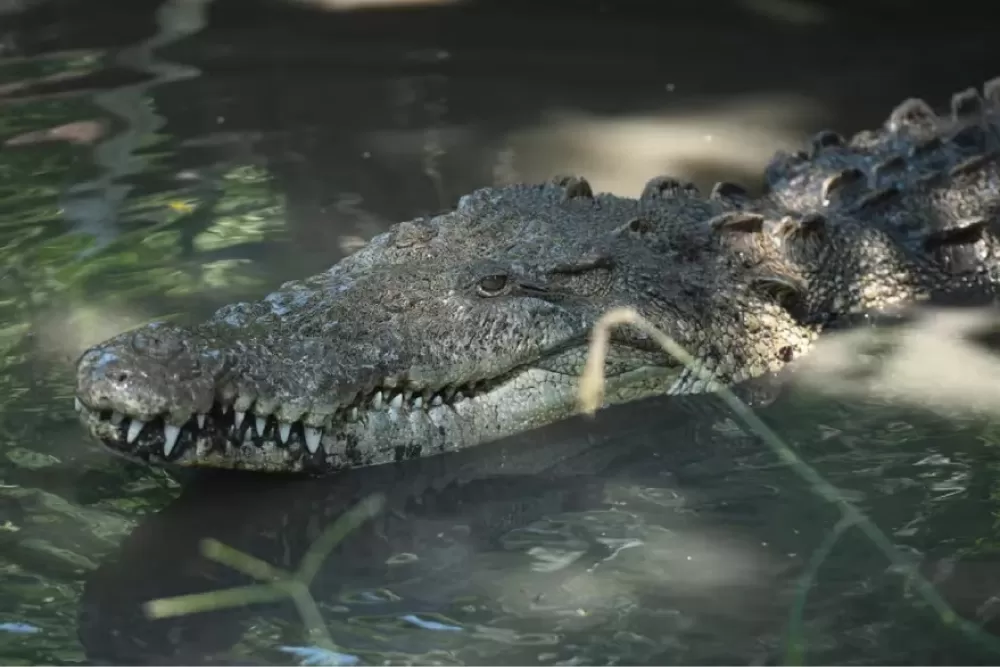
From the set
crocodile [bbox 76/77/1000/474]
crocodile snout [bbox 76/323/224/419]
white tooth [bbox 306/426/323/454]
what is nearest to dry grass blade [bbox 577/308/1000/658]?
crocodile [bbox 76/77/1000/474]

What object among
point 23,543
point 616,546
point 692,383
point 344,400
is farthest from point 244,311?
point 692,383

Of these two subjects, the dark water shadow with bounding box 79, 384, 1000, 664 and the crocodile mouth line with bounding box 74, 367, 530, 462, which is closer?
the dark water shadow with bounding box 79, 384, 1000, 664

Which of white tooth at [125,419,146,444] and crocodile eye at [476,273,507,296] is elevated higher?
crocodile eye at [476,273,507,296]

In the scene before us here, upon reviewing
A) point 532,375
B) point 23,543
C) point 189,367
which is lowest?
point 23,543

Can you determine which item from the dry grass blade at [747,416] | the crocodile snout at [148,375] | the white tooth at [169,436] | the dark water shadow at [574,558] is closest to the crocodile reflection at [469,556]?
the dark water shadow at [574,558]

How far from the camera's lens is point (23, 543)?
13.1ft

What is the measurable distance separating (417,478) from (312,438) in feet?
1.42

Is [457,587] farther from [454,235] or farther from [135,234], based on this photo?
[135,234]

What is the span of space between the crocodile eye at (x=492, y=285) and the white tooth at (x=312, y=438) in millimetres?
852

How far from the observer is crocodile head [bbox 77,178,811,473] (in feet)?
12.8

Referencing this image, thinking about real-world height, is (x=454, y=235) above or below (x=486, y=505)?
above

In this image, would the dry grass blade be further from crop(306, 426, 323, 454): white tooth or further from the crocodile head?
crop(306, 426, 323, 454): white tooth

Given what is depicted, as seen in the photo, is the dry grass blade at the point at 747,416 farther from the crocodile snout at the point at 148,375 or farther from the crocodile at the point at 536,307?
the crocodile snout at the point at 148,375

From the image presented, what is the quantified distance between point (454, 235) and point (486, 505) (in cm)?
127
